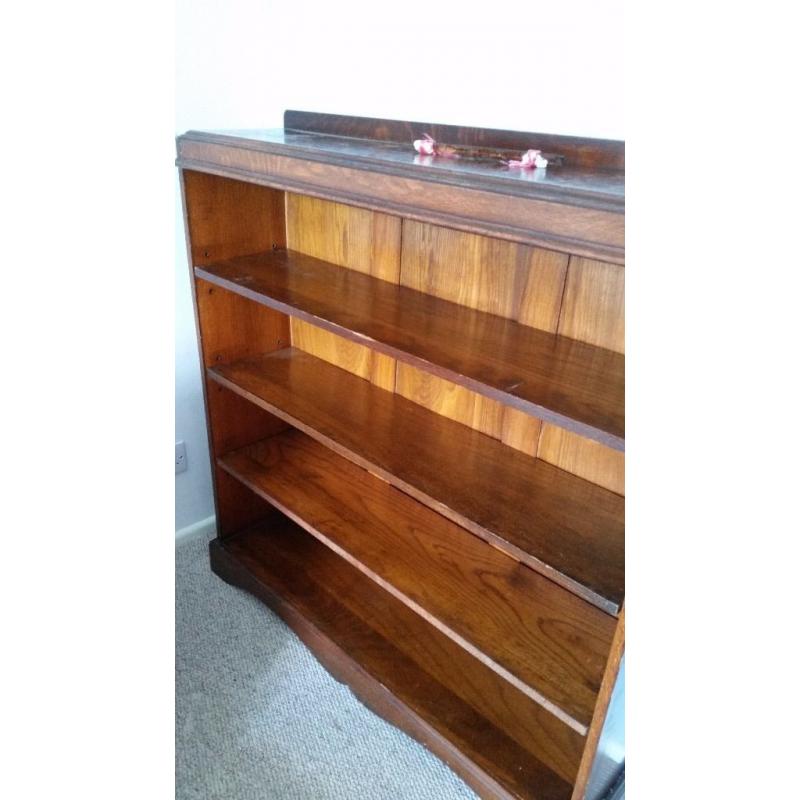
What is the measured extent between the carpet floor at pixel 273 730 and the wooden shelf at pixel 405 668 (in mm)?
60

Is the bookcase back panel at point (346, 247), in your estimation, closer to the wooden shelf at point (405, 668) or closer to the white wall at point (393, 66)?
the white wall at point (393, 66)

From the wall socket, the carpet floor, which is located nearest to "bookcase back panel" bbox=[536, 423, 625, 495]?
the carpet floor

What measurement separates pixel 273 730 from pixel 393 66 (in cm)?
149

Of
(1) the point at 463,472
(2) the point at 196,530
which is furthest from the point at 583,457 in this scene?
(2) the point at 196,530

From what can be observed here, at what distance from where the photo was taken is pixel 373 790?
1.28 metres

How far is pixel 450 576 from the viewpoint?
1238mm

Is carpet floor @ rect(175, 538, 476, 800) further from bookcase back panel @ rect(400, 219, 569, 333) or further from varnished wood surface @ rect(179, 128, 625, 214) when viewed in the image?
varnished wood surface @ rect(179, 128, 625, 214)

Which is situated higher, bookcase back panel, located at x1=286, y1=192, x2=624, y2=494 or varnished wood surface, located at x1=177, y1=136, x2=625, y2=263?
varnished wood surface, located at x1=177, y1=136, x2=625, y2=263

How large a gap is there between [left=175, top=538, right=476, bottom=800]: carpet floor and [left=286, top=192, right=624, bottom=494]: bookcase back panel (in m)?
0.72

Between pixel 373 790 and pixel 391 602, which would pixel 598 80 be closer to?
pixel 391 602

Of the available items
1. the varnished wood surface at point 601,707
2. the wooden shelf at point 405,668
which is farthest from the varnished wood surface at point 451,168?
the wooden shelf at point 405,668

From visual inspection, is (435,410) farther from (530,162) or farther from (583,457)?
(530,162)

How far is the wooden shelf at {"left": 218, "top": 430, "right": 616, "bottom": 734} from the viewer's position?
1.05m

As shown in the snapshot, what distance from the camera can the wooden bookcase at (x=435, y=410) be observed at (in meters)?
0.90
